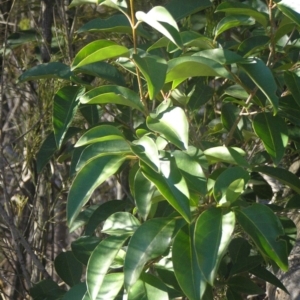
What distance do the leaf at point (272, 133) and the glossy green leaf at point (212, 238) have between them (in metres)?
0.26

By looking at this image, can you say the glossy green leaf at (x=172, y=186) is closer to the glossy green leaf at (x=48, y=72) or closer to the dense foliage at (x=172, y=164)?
the dense foliage at (x=172, y=164)

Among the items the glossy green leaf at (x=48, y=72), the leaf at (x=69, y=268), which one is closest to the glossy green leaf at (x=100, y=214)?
the leaf at (x=69, y=268)

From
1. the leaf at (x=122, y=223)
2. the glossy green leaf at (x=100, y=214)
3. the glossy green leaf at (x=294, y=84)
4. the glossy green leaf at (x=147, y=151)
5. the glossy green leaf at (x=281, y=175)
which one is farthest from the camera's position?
the glossy green leaf at (x=100, y=214)

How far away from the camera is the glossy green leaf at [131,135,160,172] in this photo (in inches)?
39.4

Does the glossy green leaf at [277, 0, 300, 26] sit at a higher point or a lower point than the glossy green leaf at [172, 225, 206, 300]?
higher

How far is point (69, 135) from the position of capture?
160cm

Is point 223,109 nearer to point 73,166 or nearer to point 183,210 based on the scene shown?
point 73,166

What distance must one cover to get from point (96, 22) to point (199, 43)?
0.73ft

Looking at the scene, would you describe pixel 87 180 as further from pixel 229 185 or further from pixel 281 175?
pixel 281 175

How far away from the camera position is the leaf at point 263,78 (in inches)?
45.6

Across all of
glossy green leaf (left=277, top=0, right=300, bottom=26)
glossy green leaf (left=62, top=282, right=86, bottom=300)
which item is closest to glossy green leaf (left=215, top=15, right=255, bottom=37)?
glossy green leaf (left=277, top=0, right=300, bottom=26)

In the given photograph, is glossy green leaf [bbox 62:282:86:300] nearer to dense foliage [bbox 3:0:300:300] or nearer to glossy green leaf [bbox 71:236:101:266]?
dense foliage [bbox 3:0:300:300]

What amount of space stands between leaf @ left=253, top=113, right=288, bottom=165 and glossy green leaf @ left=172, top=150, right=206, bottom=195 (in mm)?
238

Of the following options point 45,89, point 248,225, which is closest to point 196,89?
point 45,89
